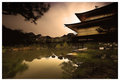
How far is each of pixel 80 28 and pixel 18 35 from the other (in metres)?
5.27

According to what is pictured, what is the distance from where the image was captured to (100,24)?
4.73 metres

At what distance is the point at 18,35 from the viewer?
554cm

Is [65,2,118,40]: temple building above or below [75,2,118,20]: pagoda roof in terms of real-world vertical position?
below

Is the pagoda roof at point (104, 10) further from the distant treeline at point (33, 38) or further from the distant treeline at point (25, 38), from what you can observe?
the distant treeline at point (25, 38)

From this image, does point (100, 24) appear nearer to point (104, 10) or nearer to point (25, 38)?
point (104, 10)

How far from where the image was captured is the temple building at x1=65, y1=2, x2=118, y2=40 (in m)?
3.96

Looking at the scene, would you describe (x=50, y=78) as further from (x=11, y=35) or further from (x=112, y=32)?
(x=11, y=35)

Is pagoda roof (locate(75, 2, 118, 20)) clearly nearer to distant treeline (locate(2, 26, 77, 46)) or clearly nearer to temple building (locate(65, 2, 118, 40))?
temple building (locate(65, 2, 118, 40))

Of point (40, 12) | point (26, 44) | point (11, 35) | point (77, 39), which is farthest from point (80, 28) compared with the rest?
point (11, 35)

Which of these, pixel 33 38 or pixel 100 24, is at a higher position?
pixel 100 24

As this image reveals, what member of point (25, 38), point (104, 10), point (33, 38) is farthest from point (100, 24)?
point (25, 38)

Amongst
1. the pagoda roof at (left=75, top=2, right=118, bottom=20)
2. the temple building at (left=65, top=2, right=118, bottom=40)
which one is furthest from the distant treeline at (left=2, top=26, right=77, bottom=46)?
the pagoda roof at (left=75, top=2, right=118, bottom=20)

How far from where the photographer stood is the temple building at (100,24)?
3957 millimetres

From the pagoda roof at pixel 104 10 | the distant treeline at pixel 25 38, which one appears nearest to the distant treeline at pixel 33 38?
the distant treeline at pixel 25 38
